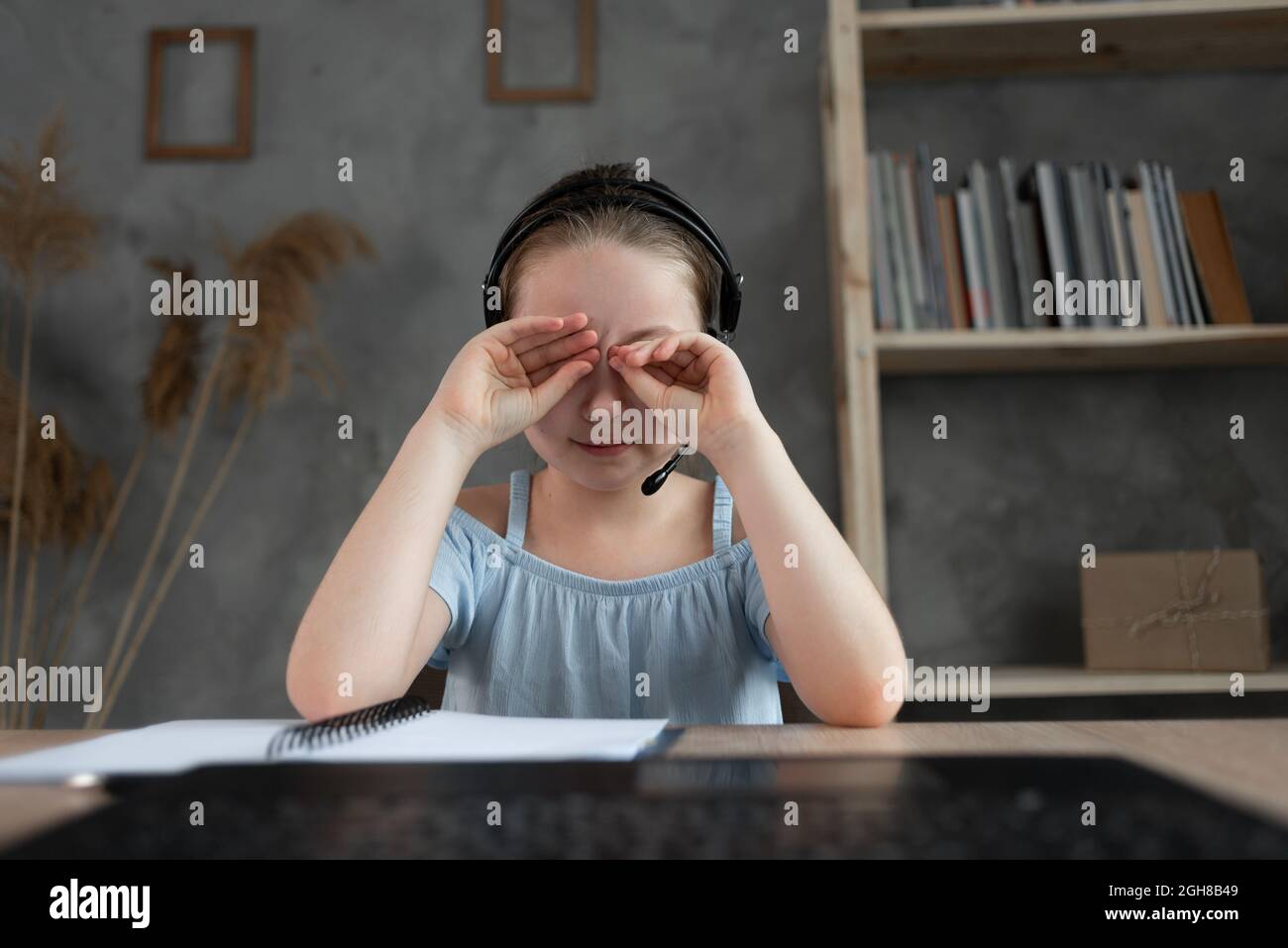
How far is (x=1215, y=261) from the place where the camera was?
1739mm

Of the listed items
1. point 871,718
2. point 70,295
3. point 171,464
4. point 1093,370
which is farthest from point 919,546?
point 70,295

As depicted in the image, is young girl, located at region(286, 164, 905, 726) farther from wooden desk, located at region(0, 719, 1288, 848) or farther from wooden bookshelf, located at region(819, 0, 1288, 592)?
wooden bookshelf, located at region(819, 0, 1288, 592)

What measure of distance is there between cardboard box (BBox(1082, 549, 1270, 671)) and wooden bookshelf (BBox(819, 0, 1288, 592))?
38cm

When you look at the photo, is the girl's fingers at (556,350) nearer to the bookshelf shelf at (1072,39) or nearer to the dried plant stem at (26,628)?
the bookshelf shelf at (1072,39)

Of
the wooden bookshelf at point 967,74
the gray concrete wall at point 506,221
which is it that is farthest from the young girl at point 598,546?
the gray concrete wall at point 506,221

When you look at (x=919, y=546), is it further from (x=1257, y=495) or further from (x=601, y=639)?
(x=601, y=639)

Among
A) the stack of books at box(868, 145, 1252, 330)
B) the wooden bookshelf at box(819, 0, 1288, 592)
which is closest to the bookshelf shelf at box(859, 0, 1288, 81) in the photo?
the wooden bookshelf at box(819, 0, 1288, 592)

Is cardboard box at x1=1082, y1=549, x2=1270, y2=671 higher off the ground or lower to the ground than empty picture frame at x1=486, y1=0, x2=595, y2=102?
lower

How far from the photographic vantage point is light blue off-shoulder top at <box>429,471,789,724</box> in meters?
1.03

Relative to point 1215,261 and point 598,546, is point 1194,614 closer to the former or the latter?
point 1215,261

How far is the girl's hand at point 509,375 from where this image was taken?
0.95 meters

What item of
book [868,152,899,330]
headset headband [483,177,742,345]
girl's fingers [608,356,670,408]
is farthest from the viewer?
book [868,152,899,330]

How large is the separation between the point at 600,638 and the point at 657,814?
27.2 inches

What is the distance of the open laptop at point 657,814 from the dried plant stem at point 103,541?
1782 mm
